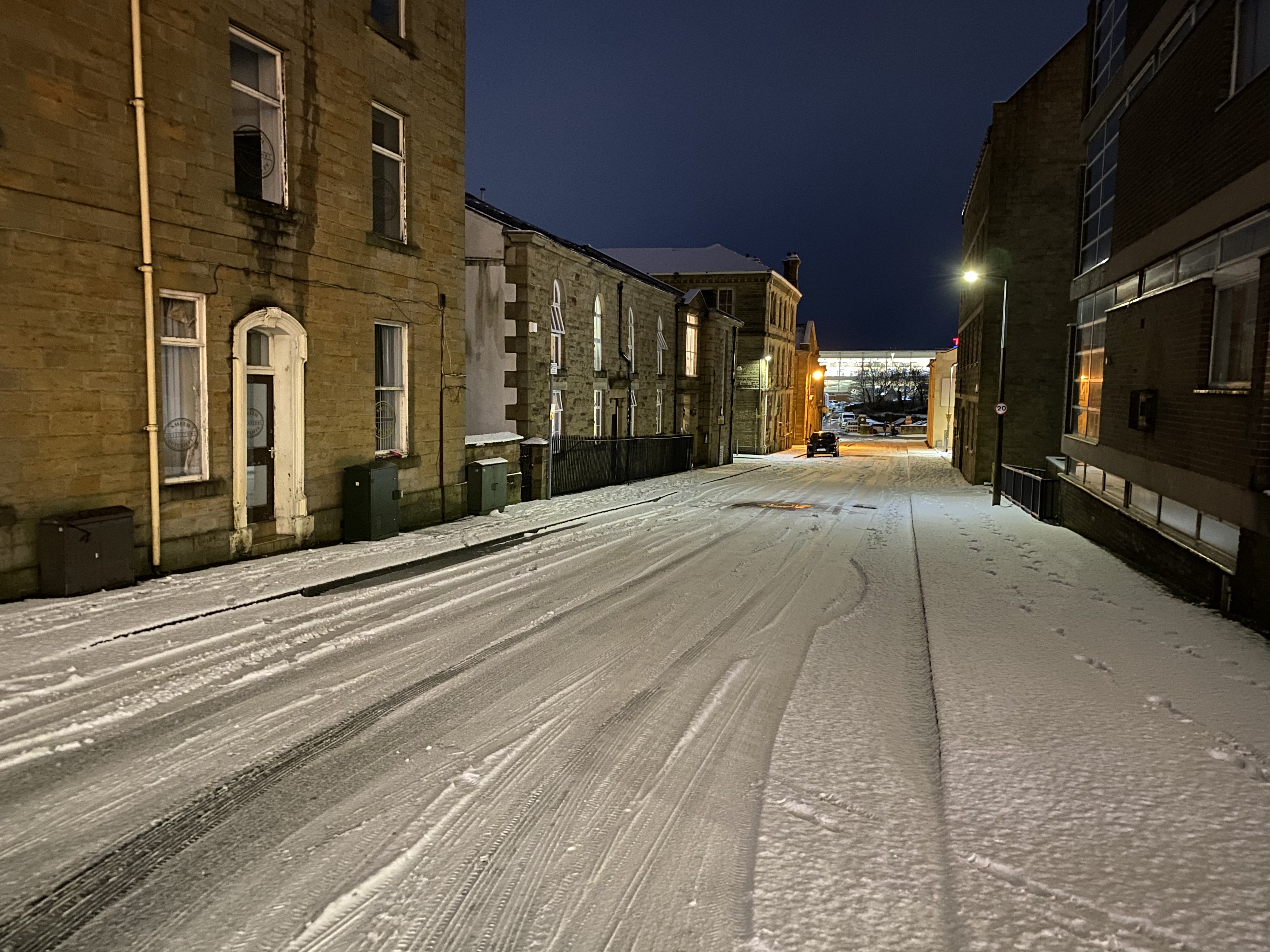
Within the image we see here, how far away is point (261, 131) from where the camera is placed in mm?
11914

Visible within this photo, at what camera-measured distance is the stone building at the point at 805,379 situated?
64200mm

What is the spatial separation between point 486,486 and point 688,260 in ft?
124

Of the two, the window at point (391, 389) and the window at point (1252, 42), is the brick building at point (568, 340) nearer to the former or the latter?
the window at point (391, 389)

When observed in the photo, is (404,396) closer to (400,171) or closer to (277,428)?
(277,428)

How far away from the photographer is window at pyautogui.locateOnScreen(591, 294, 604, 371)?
26359mm

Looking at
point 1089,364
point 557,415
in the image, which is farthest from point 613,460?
point 1089,364

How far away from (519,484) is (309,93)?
9.71 metres

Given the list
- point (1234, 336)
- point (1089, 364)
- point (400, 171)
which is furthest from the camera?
point (1089, 364)

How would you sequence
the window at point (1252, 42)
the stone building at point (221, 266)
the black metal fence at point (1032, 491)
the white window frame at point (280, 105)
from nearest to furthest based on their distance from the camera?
1. the stone building at point (221, 266)
2. the window at point (1252, 42)
3. the white window frame at point (280, 105)
4. the black metal fence at point (1032, 491)

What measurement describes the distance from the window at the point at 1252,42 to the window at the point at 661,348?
78.2ft

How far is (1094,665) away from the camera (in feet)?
23.9

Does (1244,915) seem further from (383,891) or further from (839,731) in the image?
(383,891)

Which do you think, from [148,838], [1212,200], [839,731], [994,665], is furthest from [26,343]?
[1212,200]

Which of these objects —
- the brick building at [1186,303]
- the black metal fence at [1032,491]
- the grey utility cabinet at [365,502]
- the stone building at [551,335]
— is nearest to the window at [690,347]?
the stone building at [551,335]
